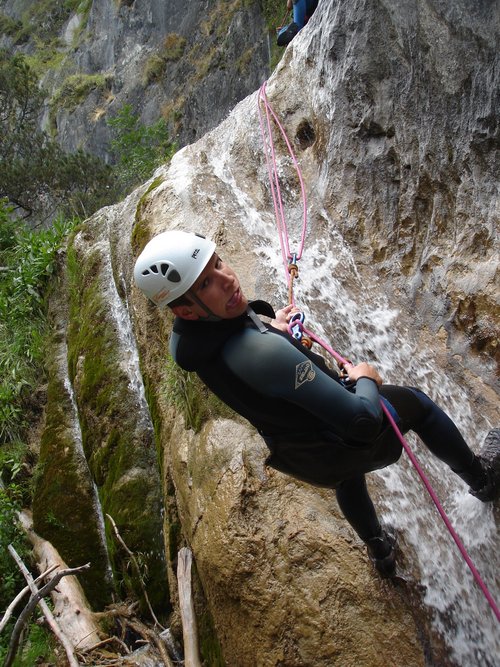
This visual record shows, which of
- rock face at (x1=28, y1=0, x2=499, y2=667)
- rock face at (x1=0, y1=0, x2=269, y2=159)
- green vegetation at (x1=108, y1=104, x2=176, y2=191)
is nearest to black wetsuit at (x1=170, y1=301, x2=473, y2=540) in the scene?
rock face at (x1=28, y1=0, x2=499, y2=667)

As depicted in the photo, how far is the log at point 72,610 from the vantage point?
4.77m

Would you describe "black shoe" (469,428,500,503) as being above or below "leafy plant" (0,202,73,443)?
above

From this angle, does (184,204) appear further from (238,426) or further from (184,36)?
(184,36)

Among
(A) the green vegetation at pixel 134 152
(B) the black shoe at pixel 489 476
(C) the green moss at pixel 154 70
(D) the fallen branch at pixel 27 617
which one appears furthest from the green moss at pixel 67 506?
(C) the green moss at pixel 154 70

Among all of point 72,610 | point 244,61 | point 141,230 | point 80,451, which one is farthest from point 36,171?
point 72,610

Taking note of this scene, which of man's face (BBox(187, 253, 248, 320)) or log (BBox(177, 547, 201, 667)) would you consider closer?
man's face (BBox(187, 253, 248, 320))

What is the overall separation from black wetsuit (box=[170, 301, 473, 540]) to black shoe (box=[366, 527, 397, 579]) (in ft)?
1.37

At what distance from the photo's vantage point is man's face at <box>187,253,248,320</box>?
2445 millimetres

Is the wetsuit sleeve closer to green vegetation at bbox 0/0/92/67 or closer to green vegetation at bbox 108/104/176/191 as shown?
green vegetation at bbox 108/104/176/191

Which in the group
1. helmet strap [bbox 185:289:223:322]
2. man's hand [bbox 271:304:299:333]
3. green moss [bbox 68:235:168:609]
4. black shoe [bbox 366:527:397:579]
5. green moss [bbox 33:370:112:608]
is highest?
helmet strap [bbox 185:289:223:322]

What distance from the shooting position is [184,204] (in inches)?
235

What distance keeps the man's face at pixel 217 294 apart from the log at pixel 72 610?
303 cm

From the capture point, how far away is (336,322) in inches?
183

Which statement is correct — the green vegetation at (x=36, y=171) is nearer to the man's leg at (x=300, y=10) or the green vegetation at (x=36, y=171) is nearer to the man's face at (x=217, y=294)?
the man's leg at (x=300, y=10)
